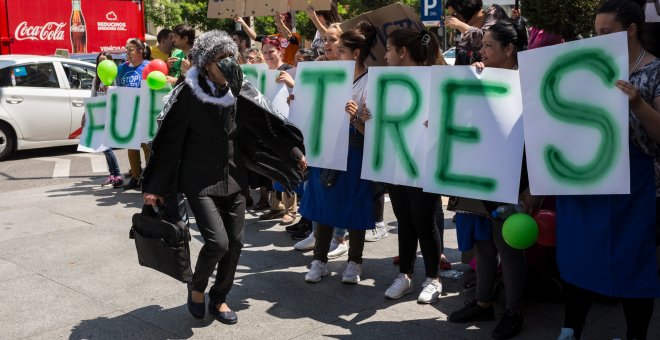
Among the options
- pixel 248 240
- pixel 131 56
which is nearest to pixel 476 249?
pixel 248 240

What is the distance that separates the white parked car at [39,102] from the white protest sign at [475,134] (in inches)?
340

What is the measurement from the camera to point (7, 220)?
7.34 metres

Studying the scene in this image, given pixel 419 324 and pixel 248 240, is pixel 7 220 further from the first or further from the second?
pixel 419 324

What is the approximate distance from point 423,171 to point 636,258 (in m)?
1.45

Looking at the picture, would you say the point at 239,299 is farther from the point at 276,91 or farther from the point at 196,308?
the point at 276,91

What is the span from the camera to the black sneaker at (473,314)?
4.57 m

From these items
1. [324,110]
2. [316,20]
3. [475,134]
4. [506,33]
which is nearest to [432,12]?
[316,20]

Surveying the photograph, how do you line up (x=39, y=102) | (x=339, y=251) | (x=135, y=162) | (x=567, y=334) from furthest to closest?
Answer: 1. (x=39, y=102)
2. (x=135, y=162)
3. (x=339, y=251)
4. (x=567, y=334)

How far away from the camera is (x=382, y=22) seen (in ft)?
18.7

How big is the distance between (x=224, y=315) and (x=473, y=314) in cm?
150

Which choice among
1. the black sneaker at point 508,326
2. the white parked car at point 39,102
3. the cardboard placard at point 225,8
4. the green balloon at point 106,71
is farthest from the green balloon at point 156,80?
the white parked car at point 39,102

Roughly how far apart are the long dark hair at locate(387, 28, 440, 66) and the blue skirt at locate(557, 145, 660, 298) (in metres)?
1.62

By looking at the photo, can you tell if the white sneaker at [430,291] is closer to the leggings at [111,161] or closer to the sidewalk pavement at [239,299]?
the sidewalk pavement at [239,299]

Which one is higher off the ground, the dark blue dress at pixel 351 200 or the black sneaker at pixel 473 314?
the dark blue dress at pixel 351 200
